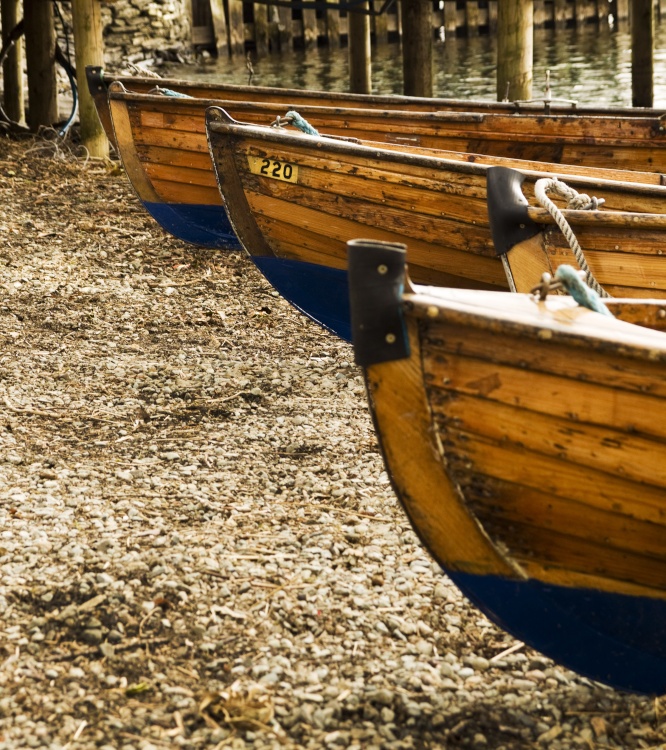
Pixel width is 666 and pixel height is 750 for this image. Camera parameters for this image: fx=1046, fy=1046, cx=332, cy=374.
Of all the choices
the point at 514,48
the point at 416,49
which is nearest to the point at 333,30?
the point at 416,49

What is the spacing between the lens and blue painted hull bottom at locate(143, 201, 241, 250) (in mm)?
7539

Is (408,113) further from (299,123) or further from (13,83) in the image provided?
(13,83)

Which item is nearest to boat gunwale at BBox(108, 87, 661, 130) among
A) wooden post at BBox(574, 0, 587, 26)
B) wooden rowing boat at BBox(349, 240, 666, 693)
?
wooden rowing boat at BBox(349, 240, 666, 693)

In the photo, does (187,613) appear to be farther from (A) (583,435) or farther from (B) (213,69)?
(B) (213,69)

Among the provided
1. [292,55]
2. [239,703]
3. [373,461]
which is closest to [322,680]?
[239,703]

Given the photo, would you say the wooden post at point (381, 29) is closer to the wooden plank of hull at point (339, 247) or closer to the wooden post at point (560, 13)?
the wooden post at point (560, 13)

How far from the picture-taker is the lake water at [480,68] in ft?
61.3

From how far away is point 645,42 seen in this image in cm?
1188

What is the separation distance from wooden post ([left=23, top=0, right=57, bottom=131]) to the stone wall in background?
589 inches

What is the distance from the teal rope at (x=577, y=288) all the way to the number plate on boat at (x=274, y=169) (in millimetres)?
2959

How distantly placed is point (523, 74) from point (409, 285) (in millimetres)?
7054

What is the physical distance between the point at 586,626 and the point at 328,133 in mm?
4886

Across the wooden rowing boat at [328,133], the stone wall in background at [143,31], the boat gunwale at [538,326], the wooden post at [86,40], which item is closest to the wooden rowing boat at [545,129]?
the wooden rowing boat at [328,133]

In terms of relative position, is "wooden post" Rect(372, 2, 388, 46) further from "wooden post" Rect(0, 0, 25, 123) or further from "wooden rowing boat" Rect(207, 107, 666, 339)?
"wooden rowing boat" Rect(207, 107, 666, 339)
